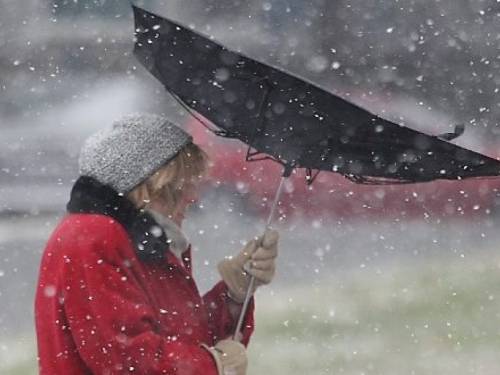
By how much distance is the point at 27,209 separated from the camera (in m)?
9.98

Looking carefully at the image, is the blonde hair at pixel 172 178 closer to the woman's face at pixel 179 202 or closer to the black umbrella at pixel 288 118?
the woman's face at pixel 179 202

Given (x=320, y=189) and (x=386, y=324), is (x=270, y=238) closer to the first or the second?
(x=386, y=324)

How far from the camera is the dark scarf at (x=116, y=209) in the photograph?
2795 millimetres

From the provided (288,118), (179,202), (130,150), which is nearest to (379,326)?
(288,118)

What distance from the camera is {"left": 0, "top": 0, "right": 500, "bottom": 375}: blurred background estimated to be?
262 inches

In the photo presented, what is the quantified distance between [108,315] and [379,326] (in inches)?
170

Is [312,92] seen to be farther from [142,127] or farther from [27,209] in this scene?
[27,209]

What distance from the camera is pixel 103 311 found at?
266 centimetres

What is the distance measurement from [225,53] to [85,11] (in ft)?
48.3

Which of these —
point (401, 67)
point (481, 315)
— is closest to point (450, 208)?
point (481, 315)

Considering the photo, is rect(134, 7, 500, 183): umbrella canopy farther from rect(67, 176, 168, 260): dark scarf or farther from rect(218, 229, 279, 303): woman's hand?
rect(67, 176, 168, 260): dark scarf

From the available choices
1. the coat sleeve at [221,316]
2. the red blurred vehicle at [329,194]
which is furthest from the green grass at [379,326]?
the coat sleeve at [221,316]

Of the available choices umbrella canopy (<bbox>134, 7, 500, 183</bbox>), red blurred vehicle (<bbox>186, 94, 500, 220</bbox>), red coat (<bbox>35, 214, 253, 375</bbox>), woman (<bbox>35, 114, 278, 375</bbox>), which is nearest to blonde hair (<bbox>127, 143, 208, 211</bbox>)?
woman (<bbox>35, 114, 278, 375</bbox>)

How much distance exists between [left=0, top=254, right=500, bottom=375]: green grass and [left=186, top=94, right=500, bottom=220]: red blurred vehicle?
1.65 meters
